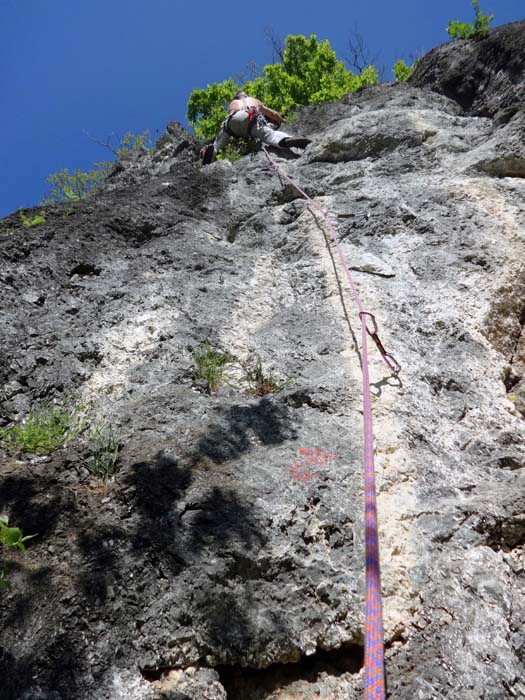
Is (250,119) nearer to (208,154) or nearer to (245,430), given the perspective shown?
(208,154)

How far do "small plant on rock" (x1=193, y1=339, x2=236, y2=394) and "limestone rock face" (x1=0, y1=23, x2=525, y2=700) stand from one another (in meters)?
0.07

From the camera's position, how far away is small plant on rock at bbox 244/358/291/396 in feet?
11.8

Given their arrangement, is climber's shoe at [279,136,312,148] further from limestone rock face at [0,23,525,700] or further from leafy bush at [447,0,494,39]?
leafy bush at [447,0,494,39]

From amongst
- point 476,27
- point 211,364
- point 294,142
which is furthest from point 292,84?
point 211,364

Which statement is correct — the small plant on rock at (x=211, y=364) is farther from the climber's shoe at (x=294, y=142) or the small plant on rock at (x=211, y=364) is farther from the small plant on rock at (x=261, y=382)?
the climber's shoe at (x=294, y=142)

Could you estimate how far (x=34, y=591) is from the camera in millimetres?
2133

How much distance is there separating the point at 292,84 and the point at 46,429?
13.9 meters

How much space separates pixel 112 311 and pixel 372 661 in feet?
10.8

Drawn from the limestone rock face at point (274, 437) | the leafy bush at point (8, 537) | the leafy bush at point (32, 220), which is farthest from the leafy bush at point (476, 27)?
the leafy bush at point (8, 537)

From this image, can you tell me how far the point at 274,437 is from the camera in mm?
3078

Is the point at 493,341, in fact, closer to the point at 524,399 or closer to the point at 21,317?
the point at 524,399

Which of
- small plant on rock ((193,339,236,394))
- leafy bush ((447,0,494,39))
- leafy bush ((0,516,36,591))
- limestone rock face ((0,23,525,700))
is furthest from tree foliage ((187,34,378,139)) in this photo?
Result: leafy bush ((0,516,36,591))

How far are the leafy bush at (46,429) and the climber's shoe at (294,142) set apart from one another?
5.16 m

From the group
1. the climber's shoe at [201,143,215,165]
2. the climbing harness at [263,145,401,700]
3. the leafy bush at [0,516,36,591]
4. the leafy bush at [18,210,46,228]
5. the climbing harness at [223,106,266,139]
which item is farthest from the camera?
the climber's shoe at [201,143,215,165]
